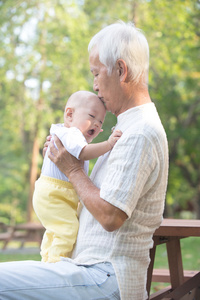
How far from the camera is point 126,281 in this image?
209cm

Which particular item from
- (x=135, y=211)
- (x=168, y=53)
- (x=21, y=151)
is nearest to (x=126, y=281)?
(x=135, y=211)

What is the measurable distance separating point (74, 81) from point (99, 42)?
1816 centimetres

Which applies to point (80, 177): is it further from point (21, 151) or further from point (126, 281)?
point (21, 151)

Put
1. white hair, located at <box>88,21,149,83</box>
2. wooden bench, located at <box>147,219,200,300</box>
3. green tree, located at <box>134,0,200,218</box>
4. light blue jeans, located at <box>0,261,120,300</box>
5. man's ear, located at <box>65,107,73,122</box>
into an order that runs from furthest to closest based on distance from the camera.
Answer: green tree, located at <box>134,0,200,218</box> < wooden bench, located at <box>147,219,200,300</box> < man's ear, located at <box>65,107,73,122</box> < white hair, located at <box>88,21,149,83</box> < light blue jeans, located at <box>0,261,120,300</box>

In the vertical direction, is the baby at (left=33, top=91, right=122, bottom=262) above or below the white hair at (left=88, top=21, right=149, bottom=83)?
below

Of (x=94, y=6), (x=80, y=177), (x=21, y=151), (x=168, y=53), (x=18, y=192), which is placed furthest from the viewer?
(x=18, y=192)

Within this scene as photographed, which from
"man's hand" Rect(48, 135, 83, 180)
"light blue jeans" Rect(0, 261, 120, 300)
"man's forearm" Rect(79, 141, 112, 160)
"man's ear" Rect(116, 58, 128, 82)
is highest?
"man's ear" Rect(116, 58, 128, 82)

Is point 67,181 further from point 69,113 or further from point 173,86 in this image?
point 173,86

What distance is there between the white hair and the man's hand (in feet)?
1.42

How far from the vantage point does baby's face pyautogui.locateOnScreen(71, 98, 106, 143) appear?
2.51 meters

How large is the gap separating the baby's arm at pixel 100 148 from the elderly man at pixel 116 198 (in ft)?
0.18

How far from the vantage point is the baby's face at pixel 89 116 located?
2508mm

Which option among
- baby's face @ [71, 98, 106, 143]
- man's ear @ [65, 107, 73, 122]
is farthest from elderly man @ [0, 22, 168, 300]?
man's ear @ [65, 107, 73, 122]

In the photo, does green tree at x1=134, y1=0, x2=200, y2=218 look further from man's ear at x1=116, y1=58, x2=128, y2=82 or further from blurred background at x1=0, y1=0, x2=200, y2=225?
man's ear at x1=116, y1=58, x2=128, y2=82
